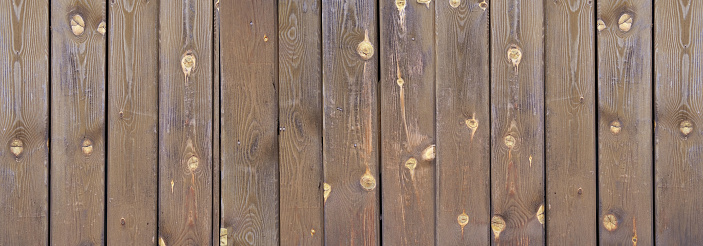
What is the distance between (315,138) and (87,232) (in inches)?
32.0

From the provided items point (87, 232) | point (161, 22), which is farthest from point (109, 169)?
point (161, 22)

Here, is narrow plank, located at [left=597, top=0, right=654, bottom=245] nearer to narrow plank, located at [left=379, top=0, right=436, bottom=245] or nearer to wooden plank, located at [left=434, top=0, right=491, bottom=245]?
wooden plank, located at [left=434, top=0, right=491, bottom=245]

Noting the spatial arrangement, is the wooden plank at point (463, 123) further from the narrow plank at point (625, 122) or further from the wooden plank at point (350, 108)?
the narrow plank at point (625, 122)

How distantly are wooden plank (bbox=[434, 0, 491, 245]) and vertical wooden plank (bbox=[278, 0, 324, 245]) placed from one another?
40 cm

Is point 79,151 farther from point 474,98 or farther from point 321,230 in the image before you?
point 474,98

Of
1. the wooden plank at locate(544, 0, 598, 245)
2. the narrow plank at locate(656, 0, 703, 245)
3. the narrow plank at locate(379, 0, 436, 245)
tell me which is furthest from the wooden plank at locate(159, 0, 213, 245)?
the narrow plank at locate(656, 0, 703, 245)

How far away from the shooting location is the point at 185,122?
5.53 feet

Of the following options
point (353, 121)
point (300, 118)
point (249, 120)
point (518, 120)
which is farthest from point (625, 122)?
point (249, 120)

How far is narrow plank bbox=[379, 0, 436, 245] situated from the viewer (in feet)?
5.56

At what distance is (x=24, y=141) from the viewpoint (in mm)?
1673

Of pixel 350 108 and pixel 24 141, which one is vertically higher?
pixel 350 108

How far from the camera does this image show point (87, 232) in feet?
5.54

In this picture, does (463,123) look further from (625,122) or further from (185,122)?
(185,122)

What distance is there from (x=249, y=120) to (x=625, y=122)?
1.24 metres
